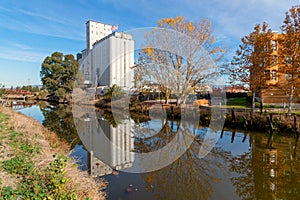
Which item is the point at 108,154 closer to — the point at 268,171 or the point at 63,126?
the point at 268,171

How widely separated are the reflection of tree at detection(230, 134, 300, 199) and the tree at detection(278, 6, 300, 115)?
13.7 feet

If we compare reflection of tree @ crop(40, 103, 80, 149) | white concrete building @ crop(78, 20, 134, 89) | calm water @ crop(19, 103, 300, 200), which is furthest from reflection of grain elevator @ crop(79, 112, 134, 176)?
white concrete building @ crop(78, 20, 134, 89)

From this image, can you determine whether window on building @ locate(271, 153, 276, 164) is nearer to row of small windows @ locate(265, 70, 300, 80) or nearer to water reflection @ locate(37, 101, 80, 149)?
row of small windows @ locate(265, 70, 300, 80)

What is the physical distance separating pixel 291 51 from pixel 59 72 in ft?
110

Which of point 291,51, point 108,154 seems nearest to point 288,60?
point 291,51

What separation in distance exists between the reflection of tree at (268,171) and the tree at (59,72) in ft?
104

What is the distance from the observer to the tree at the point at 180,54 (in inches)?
611

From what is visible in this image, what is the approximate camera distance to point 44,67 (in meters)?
34.5

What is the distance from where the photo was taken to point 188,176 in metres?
5.22

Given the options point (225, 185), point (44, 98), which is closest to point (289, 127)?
point (225, 185)

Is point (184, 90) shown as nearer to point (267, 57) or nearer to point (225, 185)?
point (267, 57)

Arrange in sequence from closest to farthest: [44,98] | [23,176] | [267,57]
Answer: [23,176]
[267,57]
[44,98]

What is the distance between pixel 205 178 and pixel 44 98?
44262 mm

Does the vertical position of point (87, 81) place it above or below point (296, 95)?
above
